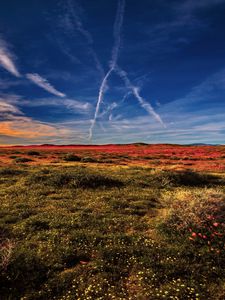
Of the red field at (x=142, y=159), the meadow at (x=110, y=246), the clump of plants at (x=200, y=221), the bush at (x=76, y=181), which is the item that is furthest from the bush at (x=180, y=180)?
the clump of plants at (x=200, y=221)

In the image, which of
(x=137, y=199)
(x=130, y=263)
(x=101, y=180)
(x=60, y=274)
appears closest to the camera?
(x=60, y=274)

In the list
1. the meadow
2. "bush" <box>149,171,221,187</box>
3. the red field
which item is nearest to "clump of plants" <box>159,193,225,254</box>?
the meadow

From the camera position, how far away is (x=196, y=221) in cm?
1080

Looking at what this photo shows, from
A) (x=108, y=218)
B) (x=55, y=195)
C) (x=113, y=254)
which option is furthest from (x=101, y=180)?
(x=113, y=254)

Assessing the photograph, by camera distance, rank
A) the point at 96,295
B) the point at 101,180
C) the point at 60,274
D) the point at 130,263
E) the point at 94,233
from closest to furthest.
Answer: the point at 96,295
the point at 60,274
the point at 130,263
the point at 94,233
the point at 101,180

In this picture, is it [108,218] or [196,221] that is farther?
[108,218]

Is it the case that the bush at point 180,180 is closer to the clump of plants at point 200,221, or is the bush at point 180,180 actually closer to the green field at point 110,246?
the green field at point 110,246

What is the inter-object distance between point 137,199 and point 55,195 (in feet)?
18.4

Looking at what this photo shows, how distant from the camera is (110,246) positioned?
9.30 meters

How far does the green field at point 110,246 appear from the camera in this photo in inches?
281

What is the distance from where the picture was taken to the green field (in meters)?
7.12

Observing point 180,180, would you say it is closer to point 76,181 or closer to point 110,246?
point 76,181

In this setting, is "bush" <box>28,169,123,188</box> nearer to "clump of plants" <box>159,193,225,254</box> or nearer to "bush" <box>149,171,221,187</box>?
"bush" <box>149,171,221,187</box>

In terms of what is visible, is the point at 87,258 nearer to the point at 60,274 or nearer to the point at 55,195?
the point at 60,274
